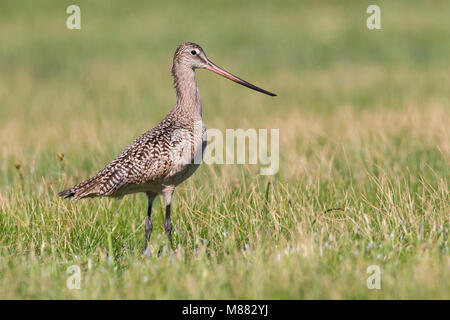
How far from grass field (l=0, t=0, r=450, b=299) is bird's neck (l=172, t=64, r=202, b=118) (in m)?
0.82

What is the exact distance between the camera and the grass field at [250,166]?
199 inches

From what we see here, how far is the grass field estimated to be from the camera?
506 centimetres

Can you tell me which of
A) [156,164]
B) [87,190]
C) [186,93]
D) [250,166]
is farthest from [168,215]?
[250,166]

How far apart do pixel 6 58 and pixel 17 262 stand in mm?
17988

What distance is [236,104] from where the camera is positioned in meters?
15.6

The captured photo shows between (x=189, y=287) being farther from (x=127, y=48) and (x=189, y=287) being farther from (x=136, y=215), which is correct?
(x=127, y=48)

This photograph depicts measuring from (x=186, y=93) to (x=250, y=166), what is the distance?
1.99 m

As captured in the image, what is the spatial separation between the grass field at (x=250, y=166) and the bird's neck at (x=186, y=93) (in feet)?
2.67

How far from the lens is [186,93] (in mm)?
6918

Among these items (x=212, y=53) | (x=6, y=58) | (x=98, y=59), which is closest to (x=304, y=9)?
(x=212, y=53)
